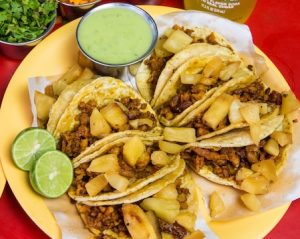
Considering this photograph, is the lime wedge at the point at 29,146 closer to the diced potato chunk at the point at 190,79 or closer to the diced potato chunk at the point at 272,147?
the diced potato chunk at the point at 190,79

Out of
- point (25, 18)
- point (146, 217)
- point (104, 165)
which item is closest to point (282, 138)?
point (146, 217)

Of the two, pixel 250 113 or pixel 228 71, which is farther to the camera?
pixel 228 71

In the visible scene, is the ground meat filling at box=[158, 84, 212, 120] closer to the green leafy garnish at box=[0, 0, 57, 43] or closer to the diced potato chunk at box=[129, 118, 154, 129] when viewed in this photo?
the diced potato chunk at box=[129, 118, 154, 129]

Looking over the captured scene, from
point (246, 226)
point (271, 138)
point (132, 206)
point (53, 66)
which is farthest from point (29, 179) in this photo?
point (271, 138)

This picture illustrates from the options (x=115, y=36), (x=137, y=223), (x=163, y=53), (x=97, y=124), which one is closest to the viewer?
(x=137, y=223)

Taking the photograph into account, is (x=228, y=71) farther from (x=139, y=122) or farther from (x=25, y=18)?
(x=25, y=18)

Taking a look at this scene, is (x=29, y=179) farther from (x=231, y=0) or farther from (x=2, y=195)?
(x=231, y=0)
